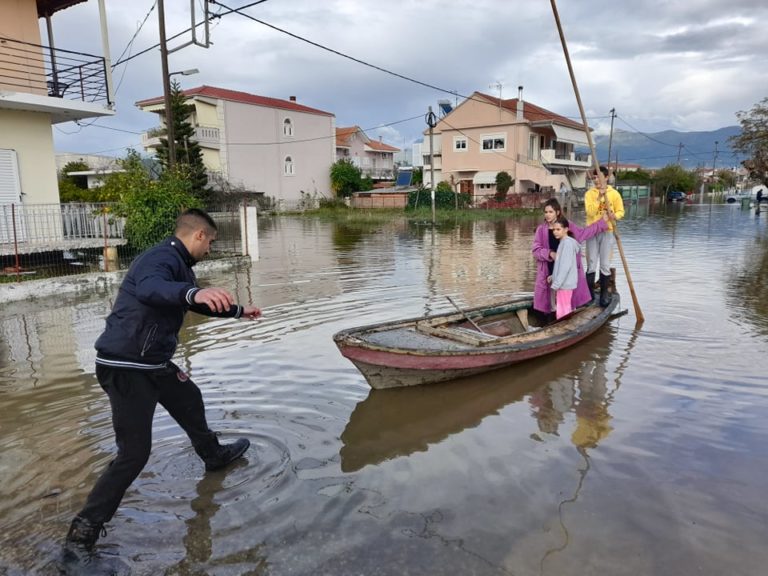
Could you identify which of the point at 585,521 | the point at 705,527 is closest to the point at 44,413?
the point at 585,521

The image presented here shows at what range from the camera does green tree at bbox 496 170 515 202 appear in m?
45.1

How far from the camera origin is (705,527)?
12.8ft

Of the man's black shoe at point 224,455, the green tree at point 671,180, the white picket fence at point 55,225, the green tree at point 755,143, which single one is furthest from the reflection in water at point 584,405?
the green tree at point 671,180

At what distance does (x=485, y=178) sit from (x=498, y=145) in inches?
116

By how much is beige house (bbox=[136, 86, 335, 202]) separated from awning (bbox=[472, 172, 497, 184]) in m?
14.5

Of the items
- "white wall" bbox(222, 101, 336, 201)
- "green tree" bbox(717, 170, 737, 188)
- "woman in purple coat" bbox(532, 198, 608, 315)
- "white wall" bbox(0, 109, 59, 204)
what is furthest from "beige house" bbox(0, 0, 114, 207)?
"green tree" bbox(717, 170, 737, 188)

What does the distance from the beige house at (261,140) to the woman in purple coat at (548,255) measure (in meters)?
39.2

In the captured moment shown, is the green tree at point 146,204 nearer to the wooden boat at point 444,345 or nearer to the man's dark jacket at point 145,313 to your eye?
the wooden boat at point 444,345

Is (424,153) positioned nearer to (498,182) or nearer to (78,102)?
(498,182)

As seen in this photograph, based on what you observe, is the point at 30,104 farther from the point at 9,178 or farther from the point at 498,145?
the point at 498,145

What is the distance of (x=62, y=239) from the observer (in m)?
14.5

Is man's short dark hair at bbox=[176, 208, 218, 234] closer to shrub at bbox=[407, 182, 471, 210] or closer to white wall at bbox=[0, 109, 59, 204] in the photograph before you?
white wall at bbox=[0, 109, 59, 204]

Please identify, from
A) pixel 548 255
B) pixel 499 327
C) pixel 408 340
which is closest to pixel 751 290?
pixel 548 255

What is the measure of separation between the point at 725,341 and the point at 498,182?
3835cm
